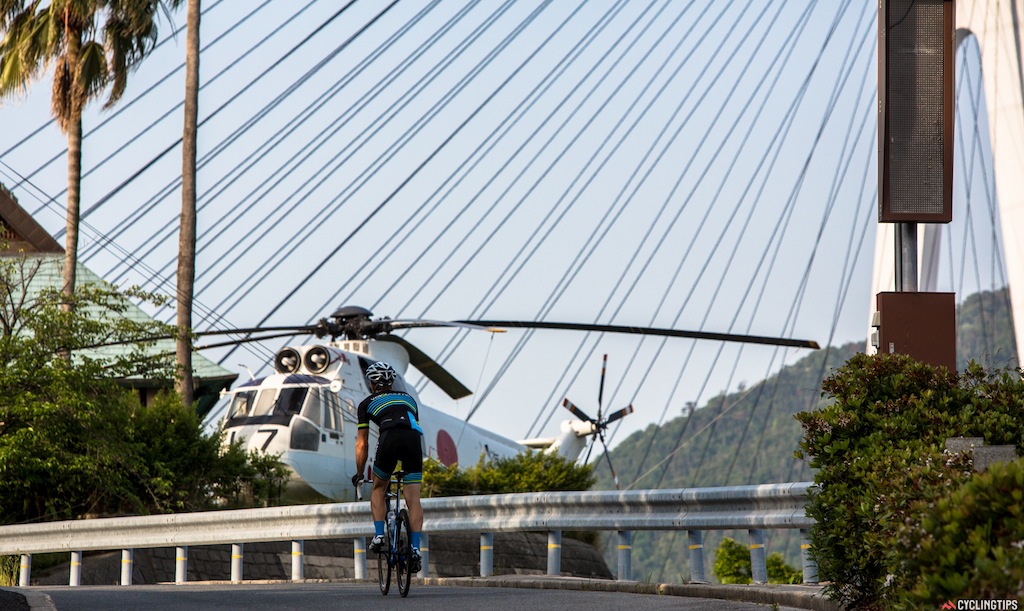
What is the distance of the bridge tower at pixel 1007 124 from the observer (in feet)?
58.8

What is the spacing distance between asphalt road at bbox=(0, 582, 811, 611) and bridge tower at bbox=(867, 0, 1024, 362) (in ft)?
30.9

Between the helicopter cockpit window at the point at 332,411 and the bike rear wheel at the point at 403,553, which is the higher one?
the helicopter cockpit window at the point at 332,411

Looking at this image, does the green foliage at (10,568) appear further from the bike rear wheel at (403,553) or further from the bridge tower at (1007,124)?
the bridge tower at (1007,124)

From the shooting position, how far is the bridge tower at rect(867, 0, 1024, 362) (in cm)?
1792

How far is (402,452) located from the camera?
9922mm

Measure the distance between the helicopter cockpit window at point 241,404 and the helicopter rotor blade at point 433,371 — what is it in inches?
148

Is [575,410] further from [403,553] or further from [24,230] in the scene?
[403,553]

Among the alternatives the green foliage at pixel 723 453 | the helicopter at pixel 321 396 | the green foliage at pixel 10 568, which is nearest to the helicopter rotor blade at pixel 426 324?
the helicopter at pixel 321 396

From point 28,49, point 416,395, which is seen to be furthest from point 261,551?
point 28,49

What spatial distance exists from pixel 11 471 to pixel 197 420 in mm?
4127

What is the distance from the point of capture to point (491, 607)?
29.8 ft

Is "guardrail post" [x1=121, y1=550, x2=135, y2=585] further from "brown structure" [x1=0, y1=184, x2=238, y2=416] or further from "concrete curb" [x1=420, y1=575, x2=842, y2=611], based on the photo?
"brown structure" [x1=0, y1=184, x2=238, y2=416]

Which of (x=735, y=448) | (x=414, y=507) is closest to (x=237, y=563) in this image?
(x=414, y=507)

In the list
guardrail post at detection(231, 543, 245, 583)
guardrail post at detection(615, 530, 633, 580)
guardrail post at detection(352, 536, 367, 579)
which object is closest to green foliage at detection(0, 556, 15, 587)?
guardrail post at detection(231, 543, 245, 583)
